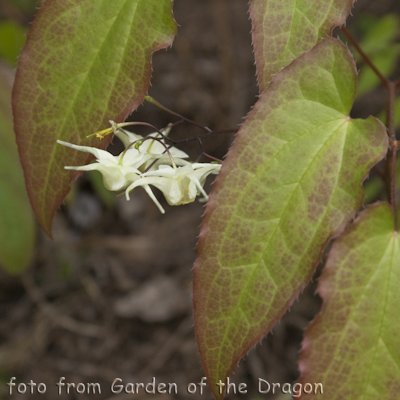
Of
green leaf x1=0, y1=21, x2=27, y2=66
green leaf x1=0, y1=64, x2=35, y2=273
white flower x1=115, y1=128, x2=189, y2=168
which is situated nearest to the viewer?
white flower x1=115, y1=128, x2=189, y2=168

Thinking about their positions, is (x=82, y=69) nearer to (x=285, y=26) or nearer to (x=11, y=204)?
(x=285, y=26)

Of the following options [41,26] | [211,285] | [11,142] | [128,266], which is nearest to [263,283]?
[211,285]

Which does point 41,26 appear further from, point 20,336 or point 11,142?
point 20,336

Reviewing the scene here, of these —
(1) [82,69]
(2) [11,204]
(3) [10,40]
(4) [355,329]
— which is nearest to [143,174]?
(1) [82,69]

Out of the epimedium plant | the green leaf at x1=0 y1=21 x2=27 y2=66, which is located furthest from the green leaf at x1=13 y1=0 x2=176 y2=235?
the green leaf at x1=0 y1=21 x2=27 y2=66

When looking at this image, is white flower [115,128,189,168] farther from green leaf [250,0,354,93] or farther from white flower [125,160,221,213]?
green leaf [250,0,354,93]
